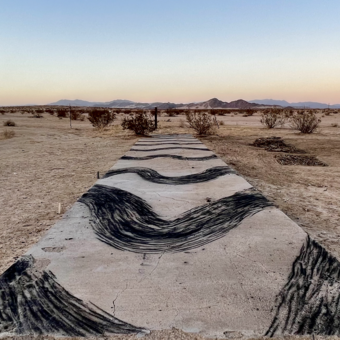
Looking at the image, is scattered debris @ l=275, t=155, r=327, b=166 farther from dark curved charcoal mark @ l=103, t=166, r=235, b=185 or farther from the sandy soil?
the sandy soil

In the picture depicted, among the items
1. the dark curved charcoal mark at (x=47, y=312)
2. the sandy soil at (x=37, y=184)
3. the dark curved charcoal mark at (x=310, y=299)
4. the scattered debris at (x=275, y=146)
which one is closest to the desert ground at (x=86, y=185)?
the sandy soil at (x=37, y=184)

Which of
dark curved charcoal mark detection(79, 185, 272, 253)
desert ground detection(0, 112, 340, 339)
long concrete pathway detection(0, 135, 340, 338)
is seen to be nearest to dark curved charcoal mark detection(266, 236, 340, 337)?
long concrete pathway detection(0, 135, 340, 338)

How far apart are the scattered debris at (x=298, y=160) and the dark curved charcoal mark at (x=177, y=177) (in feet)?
12.4

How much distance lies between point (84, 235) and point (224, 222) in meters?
1.46

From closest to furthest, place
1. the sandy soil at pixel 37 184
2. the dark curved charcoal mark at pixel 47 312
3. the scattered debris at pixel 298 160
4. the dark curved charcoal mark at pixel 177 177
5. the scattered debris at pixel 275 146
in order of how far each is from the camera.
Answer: the dark curved charcoal mark at pixel 47 312
the sandy soil at pixel 37 184
the dark curved charcoal mark at pixel 177 177
the scattered debris at pixel 298 160
the scattered debris at pixel 275 146

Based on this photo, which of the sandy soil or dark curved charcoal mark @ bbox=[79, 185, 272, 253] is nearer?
dark curved charcoal mark @ bbox=[79, 185, 272, 253]

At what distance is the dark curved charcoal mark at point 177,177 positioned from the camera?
5640mm

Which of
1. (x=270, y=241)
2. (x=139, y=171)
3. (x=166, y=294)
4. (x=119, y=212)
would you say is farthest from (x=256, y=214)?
(x=139, y=171)

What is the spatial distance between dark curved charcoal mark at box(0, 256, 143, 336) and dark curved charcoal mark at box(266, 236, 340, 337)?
2.96 feet

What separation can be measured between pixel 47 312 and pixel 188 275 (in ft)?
3.26

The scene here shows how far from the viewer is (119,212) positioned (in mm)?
4012

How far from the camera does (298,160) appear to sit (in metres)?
10.0

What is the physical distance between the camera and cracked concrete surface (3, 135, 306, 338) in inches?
81.0

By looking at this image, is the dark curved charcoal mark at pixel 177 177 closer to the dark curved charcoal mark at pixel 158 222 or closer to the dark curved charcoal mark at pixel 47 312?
the dark curved charcoal mark at pixel 158 222
